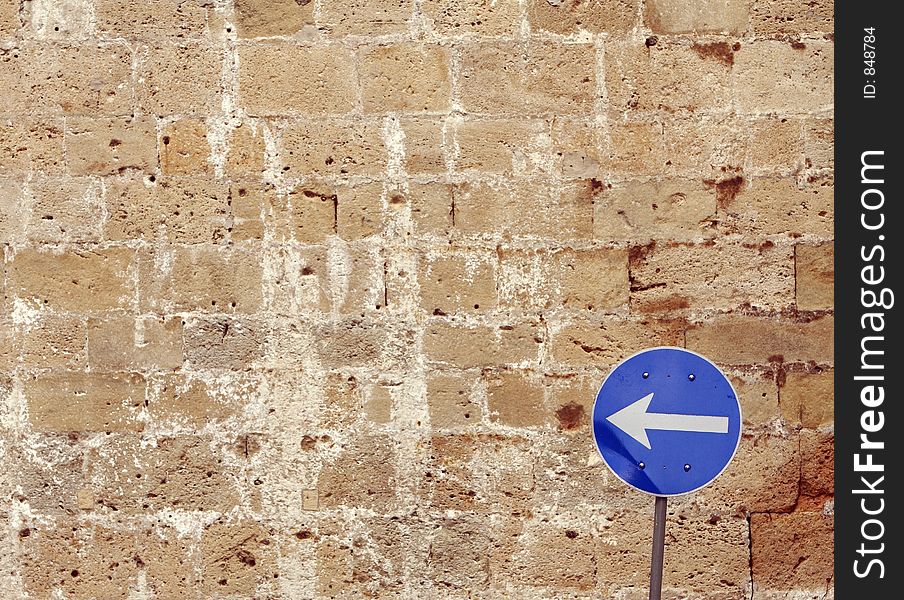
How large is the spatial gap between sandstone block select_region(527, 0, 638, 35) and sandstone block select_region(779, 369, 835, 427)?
1671 millimetres

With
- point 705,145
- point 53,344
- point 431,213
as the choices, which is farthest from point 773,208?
point 53,344

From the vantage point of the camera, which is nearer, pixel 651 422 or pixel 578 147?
pixel 651 422

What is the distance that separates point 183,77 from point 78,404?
1462 mm

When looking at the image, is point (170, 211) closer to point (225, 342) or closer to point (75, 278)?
point (75, 278)

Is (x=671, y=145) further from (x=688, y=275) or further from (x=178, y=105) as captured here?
(x=178, y=105)

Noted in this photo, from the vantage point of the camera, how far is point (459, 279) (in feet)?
11.7

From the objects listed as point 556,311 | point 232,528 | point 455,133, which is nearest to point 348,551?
point 232,528

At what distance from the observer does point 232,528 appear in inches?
141

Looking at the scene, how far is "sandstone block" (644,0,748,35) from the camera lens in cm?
355

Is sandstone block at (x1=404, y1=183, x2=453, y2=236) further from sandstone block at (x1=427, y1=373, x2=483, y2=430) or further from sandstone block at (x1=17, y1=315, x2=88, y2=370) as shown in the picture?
sandstone block at (x1=17, y1=315, x2=88, y2=370)

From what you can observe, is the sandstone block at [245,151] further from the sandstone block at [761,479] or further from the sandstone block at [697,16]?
the sandstone block at [761,479]

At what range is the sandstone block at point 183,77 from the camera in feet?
11.6

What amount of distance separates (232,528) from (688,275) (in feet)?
7.30

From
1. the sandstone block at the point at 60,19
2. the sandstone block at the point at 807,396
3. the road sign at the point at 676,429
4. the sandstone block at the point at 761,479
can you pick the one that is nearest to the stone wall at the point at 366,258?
the sandstone block at the point at 60,19
